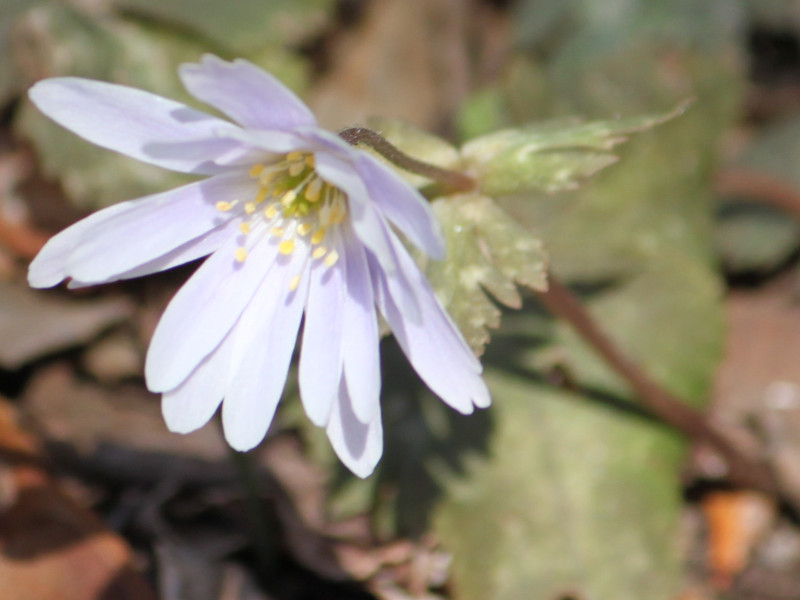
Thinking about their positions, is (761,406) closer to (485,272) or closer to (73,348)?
(485,272)

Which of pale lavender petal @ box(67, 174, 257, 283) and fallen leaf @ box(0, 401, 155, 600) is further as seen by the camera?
fallen leaf @ box(0, 401, 155, 600)

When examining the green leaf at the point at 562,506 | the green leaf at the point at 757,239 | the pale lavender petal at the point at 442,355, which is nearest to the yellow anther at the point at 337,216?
the pale lavender petal at the point at 442,355

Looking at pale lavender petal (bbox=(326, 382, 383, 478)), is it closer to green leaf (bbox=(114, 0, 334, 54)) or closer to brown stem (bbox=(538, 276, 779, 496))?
brown stem (bbox=(538, 276, 779, 496))

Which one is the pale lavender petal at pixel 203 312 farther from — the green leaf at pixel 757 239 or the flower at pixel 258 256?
the green leaf at pixel 757 239

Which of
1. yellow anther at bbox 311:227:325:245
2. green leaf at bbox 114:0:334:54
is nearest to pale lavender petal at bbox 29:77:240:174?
yellow anther at bbox 311:227:325:245

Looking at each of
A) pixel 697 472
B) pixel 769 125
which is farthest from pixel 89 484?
pixel 769 125

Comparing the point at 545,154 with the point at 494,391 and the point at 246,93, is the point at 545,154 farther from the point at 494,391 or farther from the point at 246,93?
the point at 494,391

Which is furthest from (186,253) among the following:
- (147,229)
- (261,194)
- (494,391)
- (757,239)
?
(757,239)
